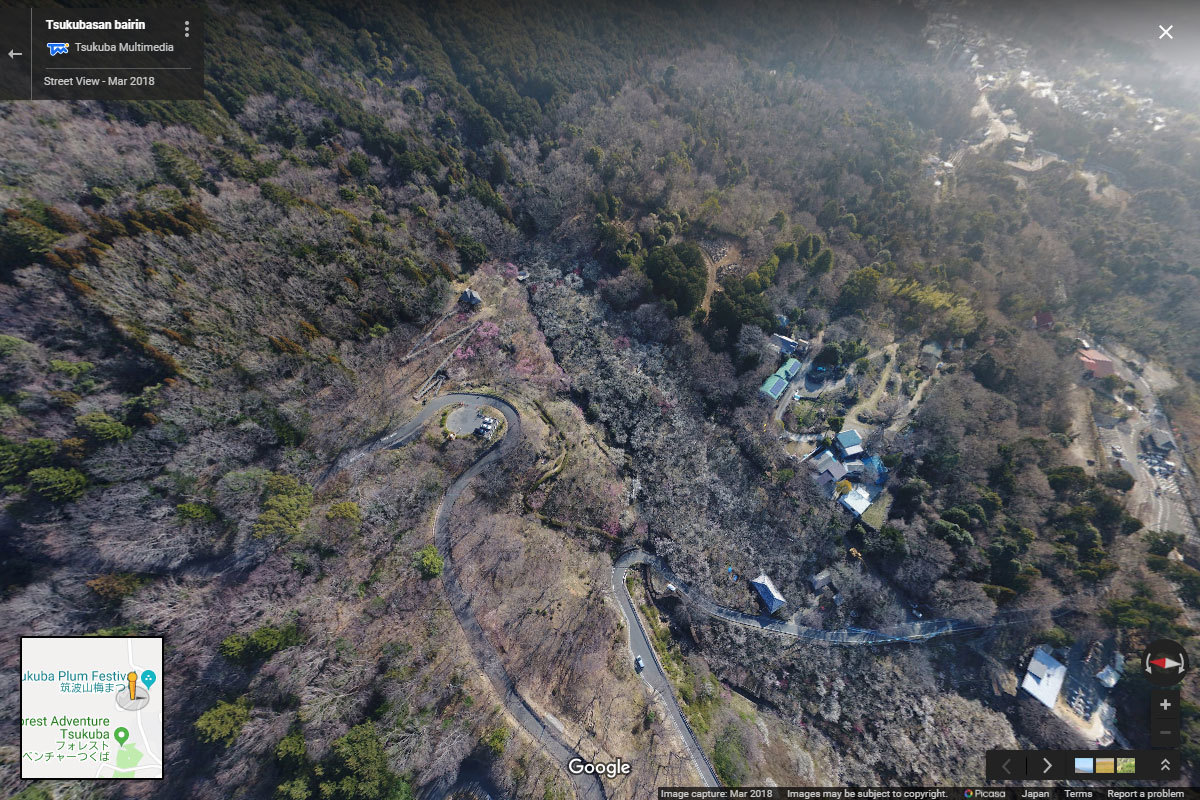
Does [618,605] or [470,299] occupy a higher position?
[470,299]

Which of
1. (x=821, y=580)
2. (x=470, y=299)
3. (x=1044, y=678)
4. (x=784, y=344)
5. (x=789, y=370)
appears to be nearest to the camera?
(x=1044, y=678)

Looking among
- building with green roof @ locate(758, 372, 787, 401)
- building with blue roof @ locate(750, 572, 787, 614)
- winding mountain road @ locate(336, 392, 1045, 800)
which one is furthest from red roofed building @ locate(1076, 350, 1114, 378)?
building with blue roof @ locate(750, 572, 787, 614)

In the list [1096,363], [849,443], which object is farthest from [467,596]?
[1096,363]

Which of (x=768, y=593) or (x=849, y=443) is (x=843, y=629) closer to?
(x=768, y=593)

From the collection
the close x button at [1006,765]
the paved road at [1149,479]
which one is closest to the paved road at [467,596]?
the close x button at [1006,765]

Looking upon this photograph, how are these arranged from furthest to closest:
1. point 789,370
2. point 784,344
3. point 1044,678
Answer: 1. point 784,344
2. point 789,370
3. point 1044,678

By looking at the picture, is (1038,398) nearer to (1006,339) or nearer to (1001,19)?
(1006,339)
